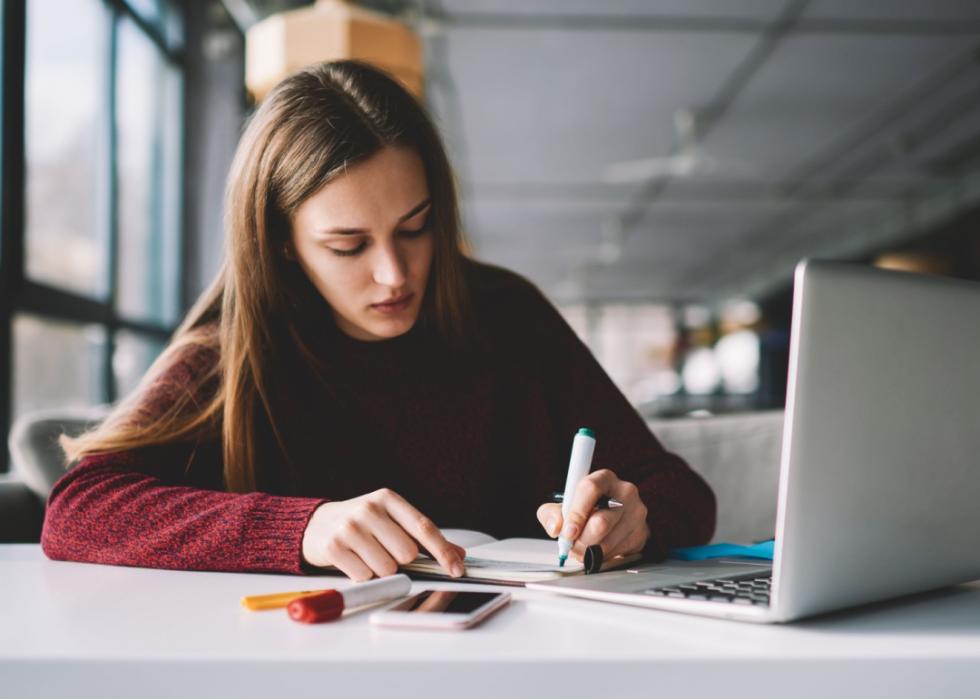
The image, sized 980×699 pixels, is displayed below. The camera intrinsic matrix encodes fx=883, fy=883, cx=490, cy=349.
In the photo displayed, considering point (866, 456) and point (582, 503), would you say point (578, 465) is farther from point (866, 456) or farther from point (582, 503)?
point (866, 456)

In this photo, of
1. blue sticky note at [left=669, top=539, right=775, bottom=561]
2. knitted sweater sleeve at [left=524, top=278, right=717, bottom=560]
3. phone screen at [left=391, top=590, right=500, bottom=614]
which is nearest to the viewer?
phone screen at [left=391, top=590, right=500, bottom=614]

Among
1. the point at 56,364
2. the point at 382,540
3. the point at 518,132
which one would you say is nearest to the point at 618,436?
the point at 382,540

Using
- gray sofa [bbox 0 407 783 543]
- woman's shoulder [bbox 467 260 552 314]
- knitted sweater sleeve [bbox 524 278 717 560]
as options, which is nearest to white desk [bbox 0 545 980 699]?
knitted sweater sleeve [bbox 524 278 717 560]

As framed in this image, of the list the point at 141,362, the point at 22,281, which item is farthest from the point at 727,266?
the point at 22,281

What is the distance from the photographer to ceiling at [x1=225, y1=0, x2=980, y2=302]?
4.27 m

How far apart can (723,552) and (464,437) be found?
501 mm

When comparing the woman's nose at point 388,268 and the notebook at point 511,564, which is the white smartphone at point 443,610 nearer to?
the notebook at point 511,564

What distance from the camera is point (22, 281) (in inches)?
84.8

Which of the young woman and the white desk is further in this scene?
the young woman

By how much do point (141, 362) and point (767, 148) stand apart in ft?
15.2

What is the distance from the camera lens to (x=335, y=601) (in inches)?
23.7

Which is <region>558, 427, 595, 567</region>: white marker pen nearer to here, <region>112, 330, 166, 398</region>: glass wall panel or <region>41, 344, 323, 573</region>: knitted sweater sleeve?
<region>41, 344, 323, 573</region>: knitted sweater sleeve

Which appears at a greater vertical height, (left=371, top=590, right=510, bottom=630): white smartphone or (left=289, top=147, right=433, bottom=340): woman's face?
(left=289, top=147, right=433, bottom=340): woman's face

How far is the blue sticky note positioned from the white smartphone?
1.02 ft
